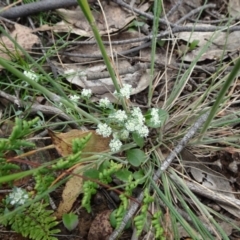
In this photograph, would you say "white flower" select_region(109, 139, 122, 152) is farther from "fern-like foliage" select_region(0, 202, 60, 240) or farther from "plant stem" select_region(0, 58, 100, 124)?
"fern-like foliage" select_region(0, 202, 60, 240)

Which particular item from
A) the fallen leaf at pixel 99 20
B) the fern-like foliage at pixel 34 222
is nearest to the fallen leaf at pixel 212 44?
the fallen leaf at pixel 99 20

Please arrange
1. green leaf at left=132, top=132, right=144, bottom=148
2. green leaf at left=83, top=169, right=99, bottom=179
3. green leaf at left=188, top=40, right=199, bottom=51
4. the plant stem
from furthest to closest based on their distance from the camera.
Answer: green leaf at left=188, top=40, right=199, bottom=51 → green leaf at left=132, top=132, right=144, bottom=148 → green leaf at left=83, top=169, right=99, bottom=179 → the plant stem

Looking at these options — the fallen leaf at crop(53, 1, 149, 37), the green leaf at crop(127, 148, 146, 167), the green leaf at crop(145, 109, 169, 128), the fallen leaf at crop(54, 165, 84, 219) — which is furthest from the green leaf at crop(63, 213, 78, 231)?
the fallen leaf at crop(53, 1, 149, 37)

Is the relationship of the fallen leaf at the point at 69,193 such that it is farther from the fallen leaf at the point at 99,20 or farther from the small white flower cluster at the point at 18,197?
the fallen leaf at the point at 99,20

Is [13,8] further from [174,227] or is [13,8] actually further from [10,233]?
[174,227]

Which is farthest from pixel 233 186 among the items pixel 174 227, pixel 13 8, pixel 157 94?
pixel 13 8

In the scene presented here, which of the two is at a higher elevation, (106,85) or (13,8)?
(13,8)

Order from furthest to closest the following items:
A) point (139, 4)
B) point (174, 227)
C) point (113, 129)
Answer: point (139, 4) < point (113, 129) < point (174, 227)
